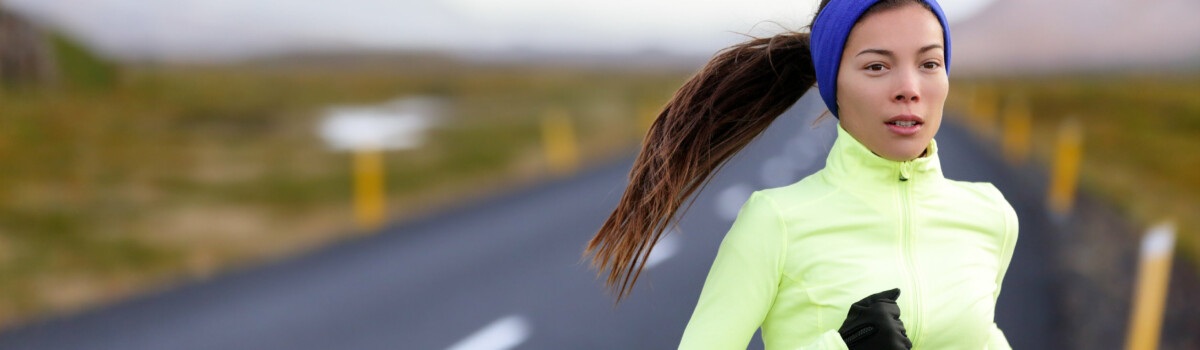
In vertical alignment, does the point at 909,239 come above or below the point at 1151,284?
above

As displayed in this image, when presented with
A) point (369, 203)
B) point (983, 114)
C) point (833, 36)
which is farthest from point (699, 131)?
point (983, 114)

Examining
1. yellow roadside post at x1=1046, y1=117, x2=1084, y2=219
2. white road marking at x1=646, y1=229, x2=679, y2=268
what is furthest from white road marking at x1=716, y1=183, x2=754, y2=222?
yellow roadside post at x1=1046, y1=117, x2=1084, y2=219

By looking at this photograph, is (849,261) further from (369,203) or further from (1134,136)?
(1134,136)

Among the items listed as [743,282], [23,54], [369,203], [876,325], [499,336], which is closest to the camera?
[876,325]

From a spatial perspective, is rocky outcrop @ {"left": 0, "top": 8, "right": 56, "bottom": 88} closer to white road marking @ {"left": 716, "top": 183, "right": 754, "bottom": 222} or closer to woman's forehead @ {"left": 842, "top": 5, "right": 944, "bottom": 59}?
white road marking @ {"left": 716, "top": 183, "right": 754, "bottom": 222}

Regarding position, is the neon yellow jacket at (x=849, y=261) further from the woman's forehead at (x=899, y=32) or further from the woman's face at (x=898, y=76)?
the woman's forehead at (x=899, y=32)

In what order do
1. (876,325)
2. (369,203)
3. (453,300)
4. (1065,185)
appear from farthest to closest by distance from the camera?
(369,203), (1065,185), (453,300), (876,325)

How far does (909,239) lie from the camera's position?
158 centimetres

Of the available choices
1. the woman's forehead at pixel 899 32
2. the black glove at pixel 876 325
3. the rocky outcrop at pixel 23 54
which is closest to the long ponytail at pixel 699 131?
the woman's forehead at pixel 899 32

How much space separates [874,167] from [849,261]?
176 millimetres

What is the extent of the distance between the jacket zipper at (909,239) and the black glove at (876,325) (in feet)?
0.24

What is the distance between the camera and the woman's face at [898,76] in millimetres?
1520

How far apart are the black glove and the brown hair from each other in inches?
14.5

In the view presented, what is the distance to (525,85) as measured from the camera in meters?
60.3
